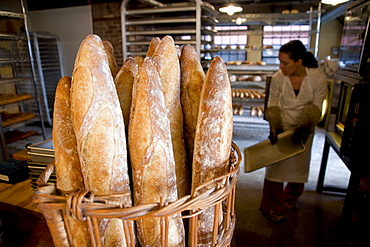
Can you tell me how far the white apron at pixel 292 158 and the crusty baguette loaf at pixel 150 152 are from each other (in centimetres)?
172

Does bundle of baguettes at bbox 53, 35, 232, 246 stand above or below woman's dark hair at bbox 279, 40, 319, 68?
below

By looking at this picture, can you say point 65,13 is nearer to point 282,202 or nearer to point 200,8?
point 200,8

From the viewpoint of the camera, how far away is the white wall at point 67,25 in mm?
4766

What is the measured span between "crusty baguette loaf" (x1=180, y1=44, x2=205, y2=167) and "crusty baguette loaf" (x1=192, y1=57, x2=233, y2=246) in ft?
0.39

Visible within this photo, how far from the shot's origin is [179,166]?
0.78 metres

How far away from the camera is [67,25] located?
500cm

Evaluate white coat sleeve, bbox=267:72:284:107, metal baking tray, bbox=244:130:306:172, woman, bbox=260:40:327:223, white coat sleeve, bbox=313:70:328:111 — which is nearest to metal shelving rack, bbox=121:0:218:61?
white coat sleeve, bbox=267:72:284:107

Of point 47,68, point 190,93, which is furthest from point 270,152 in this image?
point 47,68

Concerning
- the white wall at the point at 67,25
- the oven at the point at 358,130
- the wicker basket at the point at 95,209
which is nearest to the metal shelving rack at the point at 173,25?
the white wall at the point at 67,25

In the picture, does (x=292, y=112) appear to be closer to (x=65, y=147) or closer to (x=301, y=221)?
(x=301, y=221)

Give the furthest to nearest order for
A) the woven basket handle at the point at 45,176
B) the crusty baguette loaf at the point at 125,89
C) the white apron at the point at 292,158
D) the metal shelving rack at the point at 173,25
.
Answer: the metal shelving rack at the point at 173,25, the white apron at the point at 292,158, the crusty baguette loaf at the point at 125,89, the woven basket handle at the point at 45,176

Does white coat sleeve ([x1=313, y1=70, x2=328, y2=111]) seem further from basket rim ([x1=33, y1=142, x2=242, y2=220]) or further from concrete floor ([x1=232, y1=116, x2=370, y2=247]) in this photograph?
basket rim ([x1=33, y1=142, x2=242, y2=220])

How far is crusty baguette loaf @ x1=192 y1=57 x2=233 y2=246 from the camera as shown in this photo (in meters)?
0.68

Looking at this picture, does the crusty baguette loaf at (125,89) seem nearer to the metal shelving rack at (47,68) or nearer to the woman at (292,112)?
the woman at (292,112)
